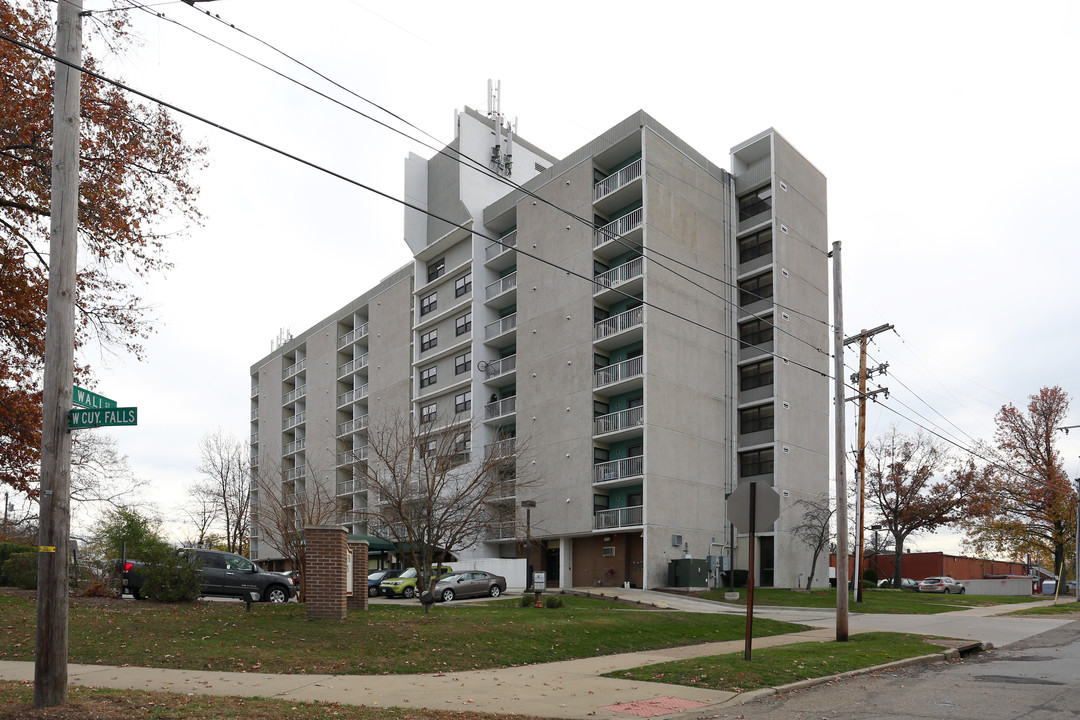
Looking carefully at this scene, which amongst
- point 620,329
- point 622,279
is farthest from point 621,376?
point 622,279

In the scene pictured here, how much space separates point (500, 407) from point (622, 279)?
38.3ft

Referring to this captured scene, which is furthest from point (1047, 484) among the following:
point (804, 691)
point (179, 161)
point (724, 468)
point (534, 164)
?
point (179, 161)

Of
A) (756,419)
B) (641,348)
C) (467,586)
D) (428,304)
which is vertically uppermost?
(428,304)

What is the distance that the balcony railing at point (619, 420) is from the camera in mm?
41406

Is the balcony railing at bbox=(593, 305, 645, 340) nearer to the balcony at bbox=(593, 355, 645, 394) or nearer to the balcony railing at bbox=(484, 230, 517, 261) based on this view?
the balcony at bbox=(593, 355, 645, 394)

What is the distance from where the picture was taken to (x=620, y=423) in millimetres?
42188

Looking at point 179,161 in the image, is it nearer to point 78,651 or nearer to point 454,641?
point 78,651

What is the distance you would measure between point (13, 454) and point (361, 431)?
4485 cm

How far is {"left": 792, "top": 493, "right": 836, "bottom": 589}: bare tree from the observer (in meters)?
44.1

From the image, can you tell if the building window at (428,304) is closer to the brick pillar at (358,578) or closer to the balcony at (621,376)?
the balcony at (621,376)

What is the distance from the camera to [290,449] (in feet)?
249

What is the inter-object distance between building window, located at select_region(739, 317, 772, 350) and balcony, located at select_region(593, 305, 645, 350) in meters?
6.87

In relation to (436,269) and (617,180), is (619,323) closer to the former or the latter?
(617,180)

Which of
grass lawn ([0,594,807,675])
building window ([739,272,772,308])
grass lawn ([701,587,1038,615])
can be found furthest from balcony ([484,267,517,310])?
grass lawn ([0,594,807,675])
